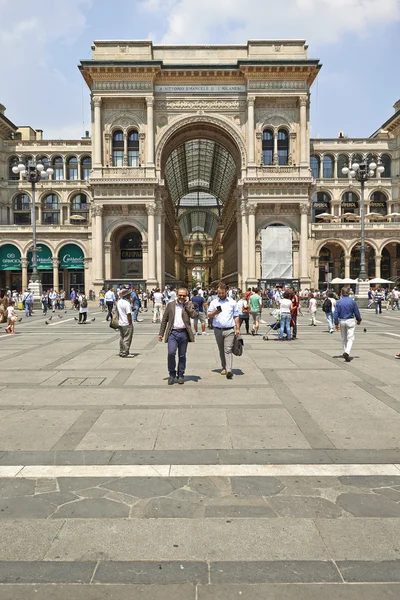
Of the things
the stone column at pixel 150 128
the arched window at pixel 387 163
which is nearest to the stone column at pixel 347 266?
Result: the arched window at pixel 387 163

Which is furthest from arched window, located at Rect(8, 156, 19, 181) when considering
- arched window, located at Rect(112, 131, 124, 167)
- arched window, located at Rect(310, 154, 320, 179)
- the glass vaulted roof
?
arched window, located at Rect(310, 154, 320, 179)

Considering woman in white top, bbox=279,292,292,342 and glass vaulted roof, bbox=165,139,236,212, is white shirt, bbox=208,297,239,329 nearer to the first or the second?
woman in white top, bbox=279,292,292,342

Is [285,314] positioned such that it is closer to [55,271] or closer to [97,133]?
[97,133]

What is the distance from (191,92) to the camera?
152 feet

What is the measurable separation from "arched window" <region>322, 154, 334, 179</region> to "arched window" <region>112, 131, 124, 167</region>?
91.8 ft

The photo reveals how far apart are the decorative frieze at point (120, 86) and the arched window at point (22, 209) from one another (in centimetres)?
2150

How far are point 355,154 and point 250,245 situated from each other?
972 inches

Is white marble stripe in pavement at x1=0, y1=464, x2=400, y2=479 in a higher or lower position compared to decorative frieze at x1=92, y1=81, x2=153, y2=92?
lower

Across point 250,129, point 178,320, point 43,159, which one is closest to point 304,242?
point 250,129

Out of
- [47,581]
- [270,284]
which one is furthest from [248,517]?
[270,284]

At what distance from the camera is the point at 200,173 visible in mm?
81875

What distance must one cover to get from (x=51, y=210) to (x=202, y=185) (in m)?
34.7

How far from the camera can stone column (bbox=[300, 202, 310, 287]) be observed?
46312mm

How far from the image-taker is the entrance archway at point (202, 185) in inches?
1973
